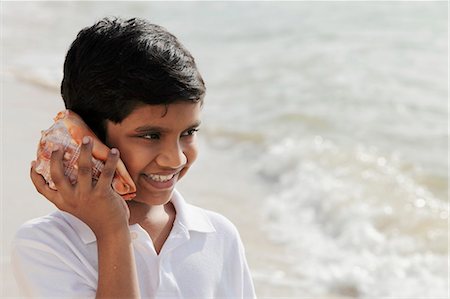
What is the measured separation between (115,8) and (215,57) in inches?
127

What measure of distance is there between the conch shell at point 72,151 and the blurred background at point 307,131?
6.63ft

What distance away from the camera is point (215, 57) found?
9.92 metres

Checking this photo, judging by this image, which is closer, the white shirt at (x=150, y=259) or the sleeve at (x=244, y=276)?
the white shirt at (x=150, y=259)

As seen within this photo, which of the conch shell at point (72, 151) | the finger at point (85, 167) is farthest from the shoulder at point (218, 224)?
the finger at point (85, 167)

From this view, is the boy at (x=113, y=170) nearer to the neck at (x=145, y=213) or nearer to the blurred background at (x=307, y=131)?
the neck at (x=145, y=213)

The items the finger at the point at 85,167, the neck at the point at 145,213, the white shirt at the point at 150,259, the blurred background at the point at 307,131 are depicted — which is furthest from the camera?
the blurred background at the point at 307,131

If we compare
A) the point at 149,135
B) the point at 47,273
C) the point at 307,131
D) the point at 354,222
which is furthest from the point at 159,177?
the point at 307,131

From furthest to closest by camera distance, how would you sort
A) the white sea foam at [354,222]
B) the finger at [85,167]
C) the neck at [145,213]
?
the white sea foam at [354,222] < the neck at [145,213] < the finger at [85,167]

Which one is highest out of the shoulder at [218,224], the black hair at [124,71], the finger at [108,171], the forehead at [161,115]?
the black hair at [124,71]

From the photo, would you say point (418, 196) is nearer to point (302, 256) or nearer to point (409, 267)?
point (409, 267)

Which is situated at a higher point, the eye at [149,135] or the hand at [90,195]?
the eye at [149,135]

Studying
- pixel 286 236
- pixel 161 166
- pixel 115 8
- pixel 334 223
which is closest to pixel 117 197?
pixel 161 166

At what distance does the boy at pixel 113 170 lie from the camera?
72.9 inches

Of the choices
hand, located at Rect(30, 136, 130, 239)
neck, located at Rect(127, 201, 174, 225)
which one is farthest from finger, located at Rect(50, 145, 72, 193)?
neck, located at Rect(127, 201, 174, 225)
